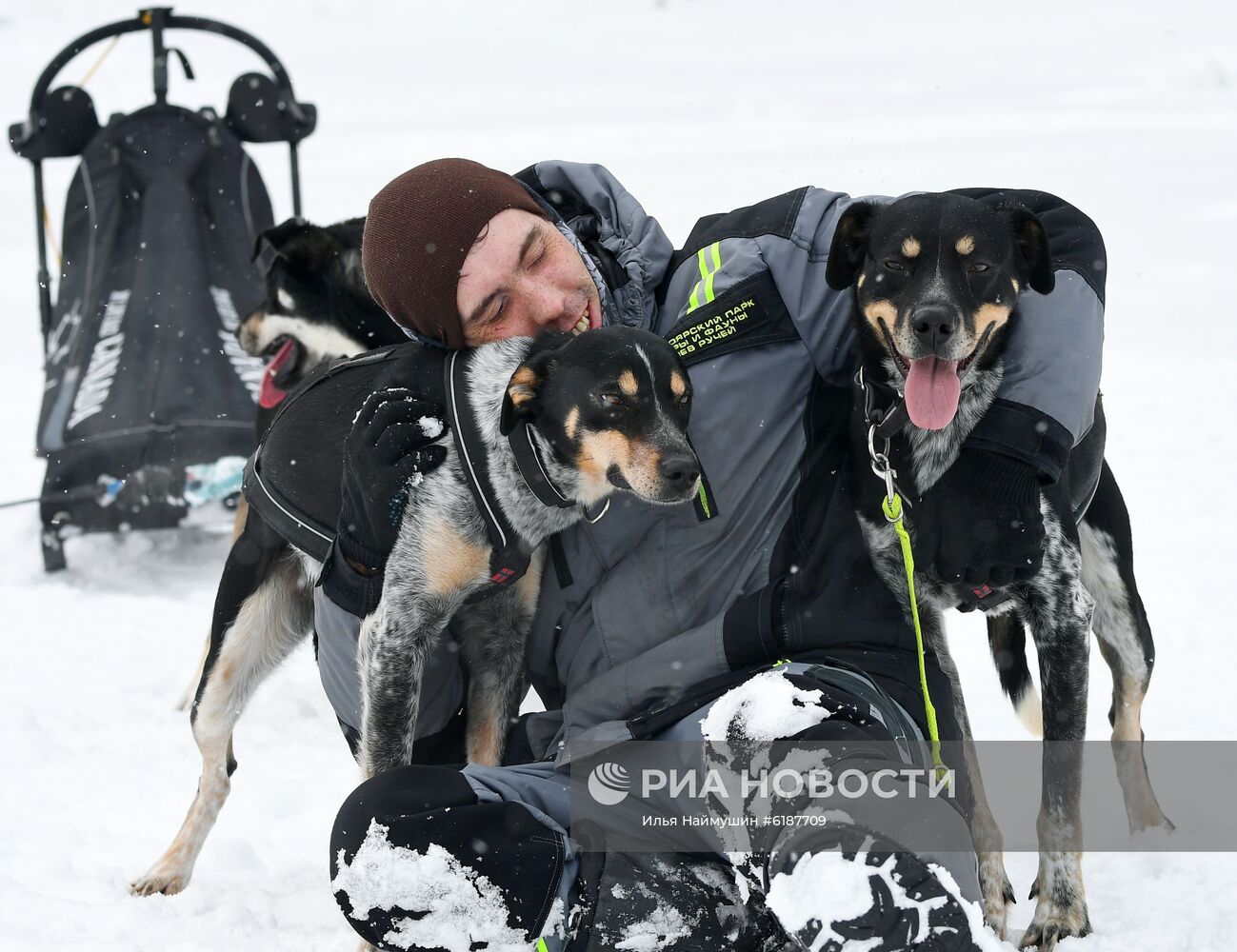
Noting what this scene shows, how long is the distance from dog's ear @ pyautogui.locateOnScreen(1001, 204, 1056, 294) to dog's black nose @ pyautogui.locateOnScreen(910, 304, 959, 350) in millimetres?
268

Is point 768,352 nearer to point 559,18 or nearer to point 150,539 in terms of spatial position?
point 150,539

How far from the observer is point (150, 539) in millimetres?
5867

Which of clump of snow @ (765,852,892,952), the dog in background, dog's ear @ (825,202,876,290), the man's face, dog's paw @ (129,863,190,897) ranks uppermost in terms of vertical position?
dog's ear @ (825,202,876,290)

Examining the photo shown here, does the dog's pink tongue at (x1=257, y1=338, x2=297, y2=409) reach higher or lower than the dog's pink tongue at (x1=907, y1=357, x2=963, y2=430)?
lower

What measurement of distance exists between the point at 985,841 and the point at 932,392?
0.94 metres

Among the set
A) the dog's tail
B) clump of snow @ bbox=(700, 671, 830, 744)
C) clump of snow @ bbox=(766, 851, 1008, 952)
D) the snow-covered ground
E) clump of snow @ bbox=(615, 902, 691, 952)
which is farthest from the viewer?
the dog's tail

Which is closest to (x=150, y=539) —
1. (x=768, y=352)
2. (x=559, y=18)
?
(x=768, y=352)

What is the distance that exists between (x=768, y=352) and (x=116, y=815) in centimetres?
193

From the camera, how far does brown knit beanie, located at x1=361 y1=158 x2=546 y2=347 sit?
262 cm

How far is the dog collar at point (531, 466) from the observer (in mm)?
2545

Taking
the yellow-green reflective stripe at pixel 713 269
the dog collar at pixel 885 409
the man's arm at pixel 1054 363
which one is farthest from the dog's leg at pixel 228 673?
the man's arm at pixel 1054 363

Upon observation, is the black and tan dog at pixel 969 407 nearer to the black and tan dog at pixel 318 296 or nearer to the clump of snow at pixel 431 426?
the clump of snow at pixel 431 426

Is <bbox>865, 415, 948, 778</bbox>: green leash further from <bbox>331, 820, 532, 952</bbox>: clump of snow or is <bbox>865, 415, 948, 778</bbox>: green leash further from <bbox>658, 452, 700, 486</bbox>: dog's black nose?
<bbox>331, 820, 532, 952</bbox>: clump of snow

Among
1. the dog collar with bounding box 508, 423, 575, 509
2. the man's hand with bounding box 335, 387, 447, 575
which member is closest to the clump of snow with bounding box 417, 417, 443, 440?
the man's hand with bounding box 335, 387, 447, 575
